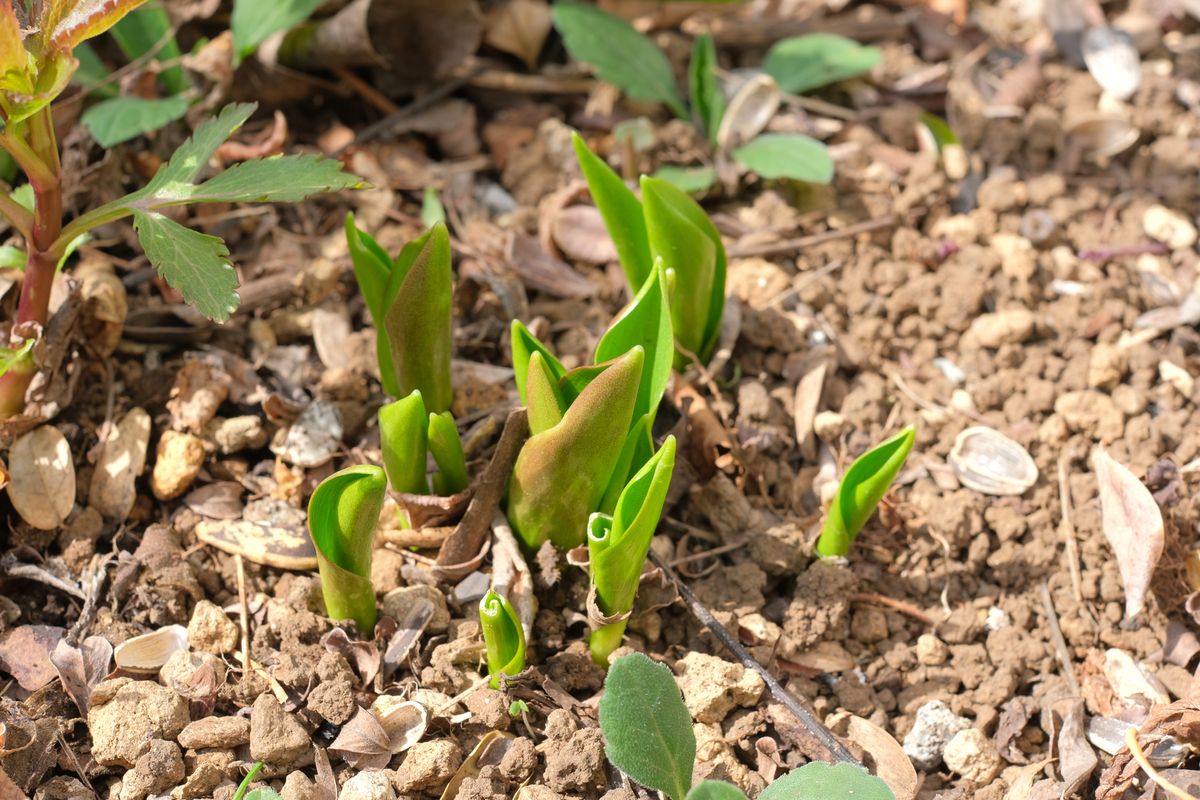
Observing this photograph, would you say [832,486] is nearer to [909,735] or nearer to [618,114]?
[909,735]

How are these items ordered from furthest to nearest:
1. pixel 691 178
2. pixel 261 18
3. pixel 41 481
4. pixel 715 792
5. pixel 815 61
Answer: pixel 815 61 < pixel 691 178 < pixel 261 18 < pixel 41 481 < pixel 715 792

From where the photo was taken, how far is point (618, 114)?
8.24 ft

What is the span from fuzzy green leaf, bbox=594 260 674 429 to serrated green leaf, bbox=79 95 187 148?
0.99 metres

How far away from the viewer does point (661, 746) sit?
1.46m

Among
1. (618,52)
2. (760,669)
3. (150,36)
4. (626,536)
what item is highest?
(150,36)

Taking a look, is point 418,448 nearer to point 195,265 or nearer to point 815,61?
point 195,265

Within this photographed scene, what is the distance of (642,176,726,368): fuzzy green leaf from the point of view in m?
1.78

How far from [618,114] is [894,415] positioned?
3.08 feet

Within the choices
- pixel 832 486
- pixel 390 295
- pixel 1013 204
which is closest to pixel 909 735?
pixel 832 486

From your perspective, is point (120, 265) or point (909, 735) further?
point (120, 265)

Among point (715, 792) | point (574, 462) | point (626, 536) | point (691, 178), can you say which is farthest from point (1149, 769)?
point (691, 178)

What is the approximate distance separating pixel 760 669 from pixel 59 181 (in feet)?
4.05

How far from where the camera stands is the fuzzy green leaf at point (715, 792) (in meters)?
1.38

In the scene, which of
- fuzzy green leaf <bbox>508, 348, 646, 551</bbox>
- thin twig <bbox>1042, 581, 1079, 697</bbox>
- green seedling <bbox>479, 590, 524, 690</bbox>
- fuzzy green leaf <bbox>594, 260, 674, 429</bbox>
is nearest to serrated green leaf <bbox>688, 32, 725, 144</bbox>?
fuzzy green leaf <bbox>594, 260, 674, 429</bbox>
